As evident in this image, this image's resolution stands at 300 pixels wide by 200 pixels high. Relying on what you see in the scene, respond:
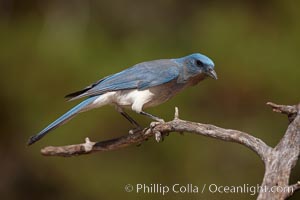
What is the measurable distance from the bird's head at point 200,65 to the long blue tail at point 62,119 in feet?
2.58

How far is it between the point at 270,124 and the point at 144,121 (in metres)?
1.22

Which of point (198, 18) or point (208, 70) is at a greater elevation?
point (198, 18)

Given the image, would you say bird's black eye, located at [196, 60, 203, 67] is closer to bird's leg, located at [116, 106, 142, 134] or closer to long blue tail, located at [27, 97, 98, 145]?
bird's leg, located at [116, 106, 142, 134]

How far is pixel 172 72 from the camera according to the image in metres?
6.48

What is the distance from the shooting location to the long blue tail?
587cm

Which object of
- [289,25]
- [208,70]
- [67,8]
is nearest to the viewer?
[208,70]

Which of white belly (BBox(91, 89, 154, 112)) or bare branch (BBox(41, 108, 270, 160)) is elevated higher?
white belly (BBox(91, 89, 154, 112))

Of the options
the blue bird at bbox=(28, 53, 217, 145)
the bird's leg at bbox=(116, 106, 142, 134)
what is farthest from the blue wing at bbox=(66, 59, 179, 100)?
the bird's leg at bbox=(116, 106, 142, 134)

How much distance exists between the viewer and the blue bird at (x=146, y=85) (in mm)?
6316

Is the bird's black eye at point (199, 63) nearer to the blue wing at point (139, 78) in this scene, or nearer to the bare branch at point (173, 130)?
the blue wing at point (139, 78)

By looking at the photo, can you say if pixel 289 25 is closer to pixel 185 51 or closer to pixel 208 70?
pixel 185 51

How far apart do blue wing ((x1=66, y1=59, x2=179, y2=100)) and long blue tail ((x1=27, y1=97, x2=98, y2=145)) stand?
0.26 ft

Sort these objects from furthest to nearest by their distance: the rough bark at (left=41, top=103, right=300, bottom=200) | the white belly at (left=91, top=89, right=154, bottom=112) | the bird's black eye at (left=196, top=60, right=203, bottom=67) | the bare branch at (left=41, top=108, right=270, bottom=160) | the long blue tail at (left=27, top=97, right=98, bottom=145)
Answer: the bird's black eye at (left=196, top=60, right=203, bottom=67), the white belly at (left=91, top=89, right=154, bottom=112), the long blue tail at (left=27, top=97, right=98, bottom=145), the bare branch at (left=41, top=108, right=270, bottom=160), the rough bark at (left=41, top=103, right=300, bottom=200)

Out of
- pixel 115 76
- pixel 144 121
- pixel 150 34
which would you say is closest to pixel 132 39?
pixel 150 34
